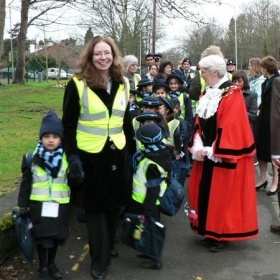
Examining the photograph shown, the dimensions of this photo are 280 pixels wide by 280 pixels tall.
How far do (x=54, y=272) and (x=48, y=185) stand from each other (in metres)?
0.76

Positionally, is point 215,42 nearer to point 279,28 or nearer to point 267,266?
point 279,28

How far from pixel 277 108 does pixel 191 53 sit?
53.5m

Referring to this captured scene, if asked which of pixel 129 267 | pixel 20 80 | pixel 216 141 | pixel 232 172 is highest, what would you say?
pixel 20 80

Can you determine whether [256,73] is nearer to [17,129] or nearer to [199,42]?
[17,129]

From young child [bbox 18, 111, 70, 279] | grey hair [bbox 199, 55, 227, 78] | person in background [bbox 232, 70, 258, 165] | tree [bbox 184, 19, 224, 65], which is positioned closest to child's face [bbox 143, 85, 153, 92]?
person in background [bbox 232, 70, 258, 165]

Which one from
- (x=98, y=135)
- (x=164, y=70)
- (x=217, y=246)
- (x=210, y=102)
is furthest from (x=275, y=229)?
(x=164, y=70)

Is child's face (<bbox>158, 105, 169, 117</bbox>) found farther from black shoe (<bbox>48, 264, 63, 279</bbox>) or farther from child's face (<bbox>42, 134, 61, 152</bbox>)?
black shoe (<bbox>48, 264, 63, 279</bbox>)

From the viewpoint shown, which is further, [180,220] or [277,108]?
[180,220]

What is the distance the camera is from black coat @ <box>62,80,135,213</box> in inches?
145

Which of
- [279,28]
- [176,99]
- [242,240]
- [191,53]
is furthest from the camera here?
[191,53]

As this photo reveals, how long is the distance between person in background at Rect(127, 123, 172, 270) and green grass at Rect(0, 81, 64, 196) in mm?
2072

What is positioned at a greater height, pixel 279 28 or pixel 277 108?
pixel 279 28

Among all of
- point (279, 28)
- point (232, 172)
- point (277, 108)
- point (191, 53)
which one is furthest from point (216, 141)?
point (191, 53)

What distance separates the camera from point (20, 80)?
1236 inches
